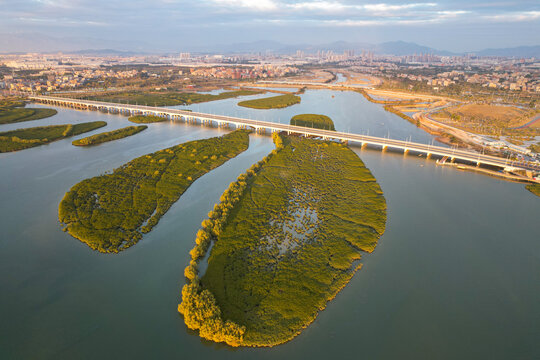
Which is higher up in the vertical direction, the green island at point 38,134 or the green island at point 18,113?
the green island at point 18,113

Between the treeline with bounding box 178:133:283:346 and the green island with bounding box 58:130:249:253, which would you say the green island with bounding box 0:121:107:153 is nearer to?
the green island with bounding box 58:130:249:253

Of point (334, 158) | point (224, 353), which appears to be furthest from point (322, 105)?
point (224, 353)

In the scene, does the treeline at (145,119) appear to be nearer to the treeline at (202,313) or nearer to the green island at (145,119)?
the green island at (145,119)

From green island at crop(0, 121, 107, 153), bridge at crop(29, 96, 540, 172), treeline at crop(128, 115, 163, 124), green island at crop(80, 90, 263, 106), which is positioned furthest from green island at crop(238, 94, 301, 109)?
green island at crop(0, 121, 107, 153)

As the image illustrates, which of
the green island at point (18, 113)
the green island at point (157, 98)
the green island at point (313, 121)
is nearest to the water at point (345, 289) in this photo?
the green island at point (313, 121)

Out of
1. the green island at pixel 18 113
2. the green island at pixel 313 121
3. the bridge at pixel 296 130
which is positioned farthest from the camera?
the green island at pixel 18 113

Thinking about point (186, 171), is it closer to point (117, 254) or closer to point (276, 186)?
point (276, 186)

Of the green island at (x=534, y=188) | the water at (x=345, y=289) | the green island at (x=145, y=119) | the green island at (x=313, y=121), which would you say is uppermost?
the green island at (x=313, y=121)
